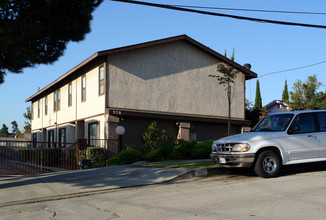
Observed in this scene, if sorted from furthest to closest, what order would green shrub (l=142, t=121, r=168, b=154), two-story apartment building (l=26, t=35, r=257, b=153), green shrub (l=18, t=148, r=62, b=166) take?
1. green shrub (l=142, t=121, r=168, b=154)
2. two-story apartment building (l=26, t=35, r=257, b=153)
3. green shrub (l=18, t=148, r=62, b=166)

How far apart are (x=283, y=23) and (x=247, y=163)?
495 cm

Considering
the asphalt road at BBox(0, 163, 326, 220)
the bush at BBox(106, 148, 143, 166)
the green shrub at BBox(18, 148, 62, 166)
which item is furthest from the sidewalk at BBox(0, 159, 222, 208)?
the bush at BBox(106, 148, 143, 166)


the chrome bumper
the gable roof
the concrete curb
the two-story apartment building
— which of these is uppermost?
the gable roof

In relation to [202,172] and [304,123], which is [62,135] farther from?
[304,123]

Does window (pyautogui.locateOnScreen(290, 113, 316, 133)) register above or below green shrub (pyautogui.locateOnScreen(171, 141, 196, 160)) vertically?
above

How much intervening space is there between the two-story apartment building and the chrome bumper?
30.2 ft

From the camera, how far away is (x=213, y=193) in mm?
8023

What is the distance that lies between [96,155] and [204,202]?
445 inches

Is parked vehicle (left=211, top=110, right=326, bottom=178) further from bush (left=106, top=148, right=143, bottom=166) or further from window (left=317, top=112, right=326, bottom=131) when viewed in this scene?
bush (left=106, top=148, right=143, bottom=166)

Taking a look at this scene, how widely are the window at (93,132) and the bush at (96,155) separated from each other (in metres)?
1.20

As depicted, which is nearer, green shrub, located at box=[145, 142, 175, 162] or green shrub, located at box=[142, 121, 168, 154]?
green shrub, located at box=[145, 142, 175, 162]

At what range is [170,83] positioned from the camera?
2125 centimetres

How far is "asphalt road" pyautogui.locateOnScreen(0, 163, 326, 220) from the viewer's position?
20.2 ft

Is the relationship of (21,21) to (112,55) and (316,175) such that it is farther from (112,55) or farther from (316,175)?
(316,175)
